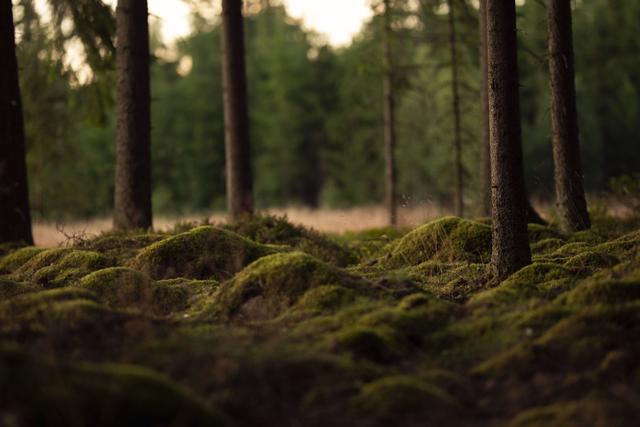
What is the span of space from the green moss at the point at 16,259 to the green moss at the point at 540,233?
7.43 meters

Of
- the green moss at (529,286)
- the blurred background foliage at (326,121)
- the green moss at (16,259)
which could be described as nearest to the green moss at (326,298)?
the green moss at (529,286)

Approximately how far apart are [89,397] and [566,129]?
32.7ft

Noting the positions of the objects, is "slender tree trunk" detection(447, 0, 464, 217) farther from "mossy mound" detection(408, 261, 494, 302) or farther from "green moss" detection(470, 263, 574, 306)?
"green moss" detection(470, 263, 574, 306)

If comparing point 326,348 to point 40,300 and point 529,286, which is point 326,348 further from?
point 40,300

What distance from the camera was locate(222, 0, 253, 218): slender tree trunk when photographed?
49.1ft

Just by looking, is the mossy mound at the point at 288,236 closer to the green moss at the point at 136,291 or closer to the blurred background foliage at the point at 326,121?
the green moss at the point at 136,291

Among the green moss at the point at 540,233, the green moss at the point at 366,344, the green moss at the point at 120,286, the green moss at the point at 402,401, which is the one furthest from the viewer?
the green moss at the point at 540,233

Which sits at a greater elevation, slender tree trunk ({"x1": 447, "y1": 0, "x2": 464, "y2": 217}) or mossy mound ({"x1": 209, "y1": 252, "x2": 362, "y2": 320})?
slender tree trunk ({"x1": 447, "y1": 0, "x2": 464, "y2": 217})

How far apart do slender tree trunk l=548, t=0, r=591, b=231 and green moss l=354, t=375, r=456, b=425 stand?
25.8 feet

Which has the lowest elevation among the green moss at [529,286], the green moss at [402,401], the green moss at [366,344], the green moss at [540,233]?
the green moss at [402,401]

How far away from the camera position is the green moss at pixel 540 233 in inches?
432

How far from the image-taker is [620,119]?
4103 cm

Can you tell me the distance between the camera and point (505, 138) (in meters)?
7.86

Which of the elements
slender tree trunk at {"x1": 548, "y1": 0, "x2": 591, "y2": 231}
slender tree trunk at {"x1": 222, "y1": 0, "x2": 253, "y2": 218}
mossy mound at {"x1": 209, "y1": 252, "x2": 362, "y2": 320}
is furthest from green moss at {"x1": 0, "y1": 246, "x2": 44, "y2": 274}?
slender tree trunk at {"x1": 548, "y1": 0, "x2": 591, "y2": 231}
